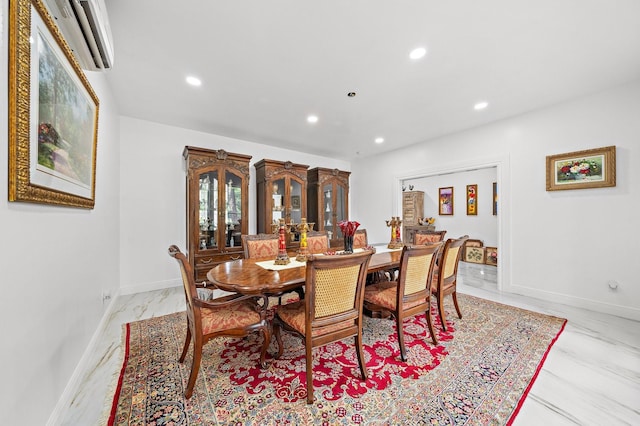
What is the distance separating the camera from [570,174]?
3039mm

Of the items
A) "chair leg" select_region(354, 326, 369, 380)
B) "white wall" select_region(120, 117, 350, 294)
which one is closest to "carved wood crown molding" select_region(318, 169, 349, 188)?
"white wall" select_region(120, 117, 350, 294)

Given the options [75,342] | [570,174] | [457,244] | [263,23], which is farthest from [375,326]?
[570,174]

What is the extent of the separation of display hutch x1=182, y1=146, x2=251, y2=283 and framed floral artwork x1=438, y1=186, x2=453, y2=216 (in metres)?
5.19

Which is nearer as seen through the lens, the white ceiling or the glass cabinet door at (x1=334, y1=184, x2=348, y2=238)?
the white ceiling

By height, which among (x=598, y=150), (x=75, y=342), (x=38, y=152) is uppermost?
(x=598, y=150)

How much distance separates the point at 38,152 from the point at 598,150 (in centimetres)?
493

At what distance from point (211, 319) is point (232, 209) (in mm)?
2592

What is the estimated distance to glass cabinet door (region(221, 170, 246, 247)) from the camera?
3891 mm

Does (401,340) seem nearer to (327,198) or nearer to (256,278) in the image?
(256,278)

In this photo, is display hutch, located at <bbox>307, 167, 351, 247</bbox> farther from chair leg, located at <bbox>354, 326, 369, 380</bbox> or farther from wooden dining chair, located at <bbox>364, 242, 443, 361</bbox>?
chair leg, located at <bbox>354, 326, 369, 380</bbox>

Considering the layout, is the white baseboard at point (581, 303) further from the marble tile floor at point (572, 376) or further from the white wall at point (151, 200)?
the white wall at point (151, 200)

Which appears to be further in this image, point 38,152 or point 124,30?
point 124,30

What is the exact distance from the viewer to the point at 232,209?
4.00m

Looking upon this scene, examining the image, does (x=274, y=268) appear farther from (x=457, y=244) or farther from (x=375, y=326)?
(x=457, y=244)
